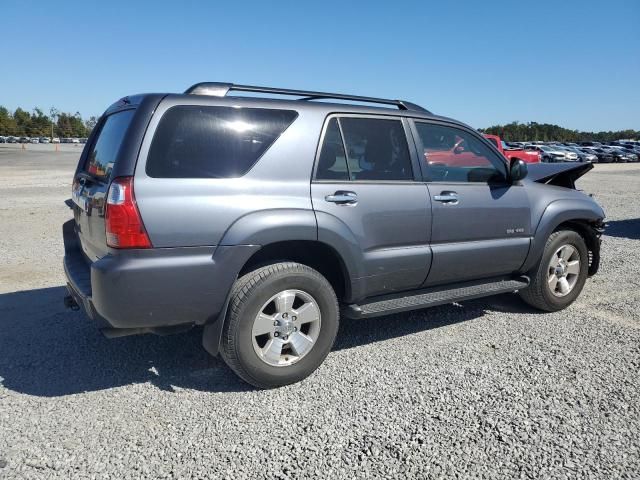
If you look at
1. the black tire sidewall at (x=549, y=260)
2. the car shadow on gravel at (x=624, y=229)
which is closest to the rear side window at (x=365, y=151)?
the black tire sidewall at (x=549, y=260)

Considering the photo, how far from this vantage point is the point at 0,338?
416cm

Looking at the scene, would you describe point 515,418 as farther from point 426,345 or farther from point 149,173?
point 149,173

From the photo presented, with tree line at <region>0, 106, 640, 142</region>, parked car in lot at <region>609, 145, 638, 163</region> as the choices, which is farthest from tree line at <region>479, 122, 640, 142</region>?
parked car in lot at <region>609, 145, 638, 163</region>

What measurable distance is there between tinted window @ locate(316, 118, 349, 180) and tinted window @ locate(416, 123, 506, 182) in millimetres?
775

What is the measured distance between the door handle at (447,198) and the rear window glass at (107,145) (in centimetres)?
227

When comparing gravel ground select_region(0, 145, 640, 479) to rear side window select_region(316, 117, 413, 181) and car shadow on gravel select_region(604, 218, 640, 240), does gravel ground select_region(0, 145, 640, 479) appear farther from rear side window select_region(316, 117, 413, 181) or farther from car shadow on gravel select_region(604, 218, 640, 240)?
car shadow on gravel select_region(604, 218, 640, 240)

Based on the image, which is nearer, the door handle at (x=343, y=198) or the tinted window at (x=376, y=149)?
the door handle at (x=343, y=198)

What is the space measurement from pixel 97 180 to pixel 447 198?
2.55 meters

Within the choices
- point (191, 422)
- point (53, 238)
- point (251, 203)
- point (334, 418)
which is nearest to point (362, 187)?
point (251, 203)

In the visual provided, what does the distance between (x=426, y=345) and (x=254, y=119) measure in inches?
86.5

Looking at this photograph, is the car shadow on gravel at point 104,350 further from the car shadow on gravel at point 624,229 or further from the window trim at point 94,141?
the car shadow on gravel at point 624,229

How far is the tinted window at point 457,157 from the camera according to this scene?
416 cm

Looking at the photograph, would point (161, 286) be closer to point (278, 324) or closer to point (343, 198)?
point (278, 324)

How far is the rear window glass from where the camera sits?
130 inches
